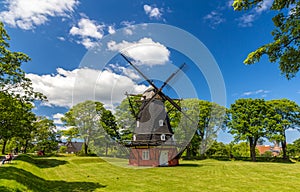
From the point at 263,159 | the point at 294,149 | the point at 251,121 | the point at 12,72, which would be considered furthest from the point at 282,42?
the point at 294,149

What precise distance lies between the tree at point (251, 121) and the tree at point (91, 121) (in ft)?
74.0

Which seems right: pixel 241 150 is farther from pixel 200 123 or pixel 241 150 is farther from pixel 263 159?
pixel 200 123

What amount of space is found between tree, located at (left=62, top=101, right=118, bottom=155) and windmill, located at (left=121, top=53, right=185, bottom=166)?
A: 678 inches

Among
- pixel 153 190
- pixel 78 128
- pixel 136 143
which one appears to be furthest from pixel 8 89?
pixel 78 128

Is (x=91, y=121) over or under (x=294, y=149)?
over

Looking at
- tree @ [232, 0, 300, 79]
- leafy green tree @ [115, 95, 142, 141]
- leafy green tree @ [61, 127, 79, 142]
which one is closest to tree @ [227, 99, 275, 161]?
leafy green tree @ [115, 95, 142, 141]

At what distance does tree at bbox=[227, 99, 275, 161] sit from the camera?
38.3m

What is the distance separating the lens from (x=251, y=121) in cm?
3906

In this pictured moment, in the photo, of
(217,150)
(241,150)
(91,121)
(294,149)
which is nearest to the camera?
(91,121)

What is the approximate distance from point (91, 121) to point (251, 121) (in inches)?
1146

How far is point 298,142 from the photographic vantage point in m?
50.4

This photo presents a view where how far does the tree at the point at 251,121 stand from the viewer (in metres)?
38.3

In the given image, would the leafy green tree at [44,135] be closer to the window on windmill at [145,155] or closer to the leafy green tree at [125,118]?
the leafy green tree at [125,118]

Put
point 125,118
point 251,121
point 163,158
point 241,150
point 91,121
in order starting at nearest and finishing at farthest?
point 163,158
point 125,118
point 251,121
point 91,121
point 241,150
